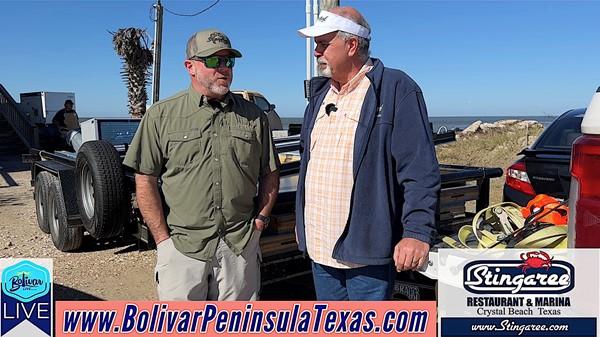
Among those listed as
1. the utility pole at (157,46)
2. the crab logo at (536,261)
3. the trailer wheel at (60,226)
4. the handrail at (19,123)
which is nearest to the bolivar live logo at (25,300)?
the crab logo at (536,261)

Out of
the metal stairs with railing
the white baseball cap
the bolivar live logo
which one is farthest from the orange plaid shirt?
the metal stairs with railing

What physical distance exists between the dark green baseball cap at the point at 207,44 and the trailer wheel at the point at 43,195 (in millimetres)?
4126

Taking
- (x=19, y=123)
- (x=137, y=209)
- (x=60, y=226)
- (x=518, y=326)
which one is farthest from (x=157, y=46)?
(x=518, y=326)

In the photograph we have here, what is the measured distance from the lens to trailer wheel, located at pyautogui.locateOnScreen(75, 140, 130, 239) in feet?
13.5

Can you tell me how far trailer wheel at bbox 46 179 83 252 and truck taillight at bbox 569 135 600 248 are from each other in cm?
494

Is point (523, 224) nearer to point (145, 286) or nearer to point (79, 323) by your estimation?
point (79, 323)

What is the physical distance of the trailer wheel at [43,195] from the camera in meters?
6.18

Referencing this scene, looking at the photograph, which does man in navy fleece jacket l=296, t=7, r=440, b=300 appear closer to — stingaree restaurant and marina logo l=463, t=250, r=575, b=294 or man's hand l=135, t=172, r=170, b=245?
stingaree restaurant and marina logo l=463, t=250, r=575, b=294

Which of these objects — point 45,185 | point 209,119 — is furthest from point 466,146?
point 209,119

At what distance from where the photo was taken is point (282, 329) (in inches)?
96.9

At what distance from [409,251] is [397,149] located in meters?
0.43

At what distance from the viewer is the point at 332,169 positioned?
7.63 ft

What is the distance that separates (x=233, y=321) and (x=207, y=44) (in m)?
1.37

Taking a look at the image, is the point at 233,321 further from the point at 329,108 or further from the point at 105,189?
the point at 105,189
